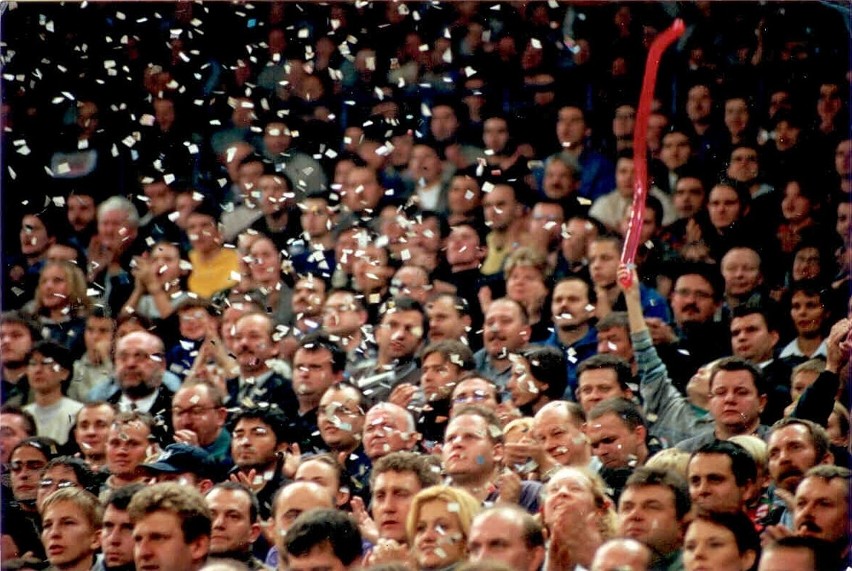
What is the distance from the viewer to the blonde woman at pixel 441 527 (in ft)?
13.2

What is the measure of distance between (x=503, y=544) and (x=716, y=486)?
24.3 inches

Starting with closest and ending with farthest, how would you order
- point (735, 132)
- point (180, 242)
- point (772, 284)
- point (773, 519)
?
1. point (773, 519)
2. point (772, 284)
3. point (735, 132)
4. point (180, 242)

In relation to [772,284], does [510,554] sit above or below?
below

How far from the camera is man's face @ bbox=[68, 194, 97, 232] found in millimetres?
6766

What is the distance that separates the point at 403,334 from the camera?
542 cm

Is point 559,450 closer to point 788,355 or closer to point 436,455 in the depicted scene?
point 436,455

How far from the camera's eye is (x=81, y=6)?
291 inches

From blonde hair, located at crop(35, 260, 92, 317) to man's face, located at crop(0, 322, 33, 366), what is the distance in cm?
20

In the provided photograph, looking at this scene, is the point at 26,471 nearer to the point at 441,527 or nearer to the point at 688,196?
the point at 441,527

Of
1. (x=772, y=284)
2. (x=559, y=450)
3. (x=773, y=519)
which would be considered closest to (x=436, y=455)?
(x=559, y=450)

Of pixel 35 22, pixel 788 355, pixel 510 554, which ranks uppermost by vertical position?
pixel 35 22

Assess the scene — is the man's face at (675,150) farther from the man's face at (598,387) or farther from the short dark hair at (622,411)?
the short dark hair at (622,411)

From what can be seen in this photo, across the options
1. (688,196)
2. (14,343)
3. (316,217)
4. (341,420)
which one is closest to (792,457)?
(341,420)

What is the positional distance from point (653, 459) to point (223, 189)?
294 centimetres
